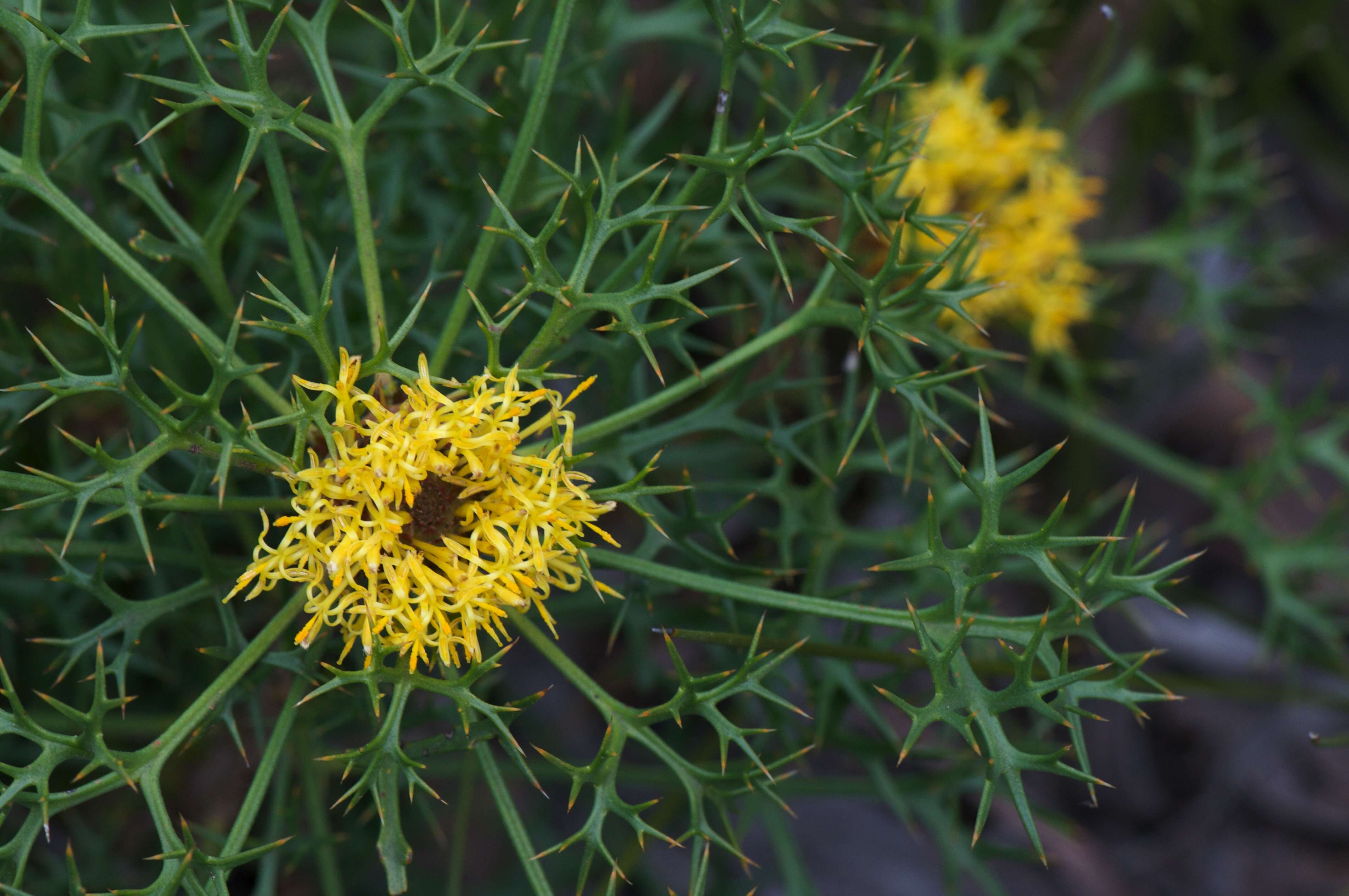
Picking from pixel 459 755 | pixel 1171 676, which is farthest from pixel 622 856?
pixel 1171 676

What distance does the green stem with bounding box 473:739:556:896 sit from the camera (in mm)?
1396

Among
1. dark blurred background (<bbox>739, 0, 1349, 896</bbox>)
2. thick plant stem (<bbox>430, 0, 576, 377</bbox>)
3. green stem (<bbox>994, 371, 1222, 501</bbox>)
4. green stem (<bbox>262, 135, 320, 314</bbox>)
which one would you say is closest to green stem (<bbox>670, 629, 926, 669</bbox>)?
thick plant stem (<bbox>430, 0, 576, 377</bbox>)

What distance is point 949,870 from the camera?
2.22 metres

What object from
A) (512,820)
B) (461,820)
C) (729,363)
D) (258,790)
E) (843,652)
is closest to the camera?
(258,790)

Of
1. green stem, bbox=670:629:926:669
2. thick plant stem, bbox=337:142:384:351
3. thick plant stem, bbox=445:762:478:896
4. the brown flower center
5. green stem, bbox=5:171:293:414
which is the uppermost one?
thick plant stem, bbox=337:142:384:351

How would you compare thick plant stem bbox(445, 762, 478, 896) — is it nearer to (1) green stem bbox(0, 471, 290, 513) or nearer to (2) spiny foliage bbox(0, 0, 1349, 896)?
(2) spiny foliage bbox(0, 0, 1349, 896)

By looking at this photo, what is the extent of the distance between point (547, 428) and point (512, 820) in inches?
24.1

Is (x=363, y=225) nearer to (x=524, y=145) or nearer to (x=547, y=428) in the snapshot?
(x=524, y=145)

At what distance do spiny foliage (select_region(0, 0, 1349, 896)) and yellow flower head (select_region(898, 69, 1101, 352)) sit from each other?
12 centimetres

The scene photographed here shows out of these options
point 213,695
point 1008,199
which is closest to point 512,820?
point 213,695

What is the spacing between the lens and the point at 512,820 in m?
1.44

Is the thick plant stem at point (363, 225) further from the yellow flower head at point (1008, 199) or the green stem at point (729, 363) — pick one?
the yellow flower head at point (1008, 199)

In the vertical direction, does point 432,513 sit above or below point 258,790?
above

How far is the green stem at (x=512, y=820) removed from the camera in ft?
4.58
